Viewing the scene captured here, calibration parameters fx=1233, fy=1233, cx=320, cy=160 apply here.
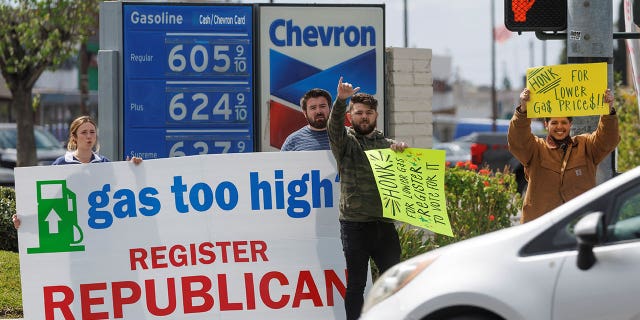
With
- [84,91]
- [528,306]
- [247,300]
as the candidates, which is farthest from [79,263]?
[84,91]

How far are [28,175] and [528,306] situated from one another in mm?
4525

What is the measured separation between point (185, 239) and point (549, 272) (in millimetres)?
3920

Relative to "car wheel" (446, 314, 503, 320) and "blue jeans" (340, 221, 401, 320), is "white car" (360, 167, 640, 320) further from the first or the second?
"blue jeans" (340, 221, 401, 320)

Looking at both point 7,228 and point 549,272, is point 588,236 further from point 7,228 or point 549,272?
point 7,228

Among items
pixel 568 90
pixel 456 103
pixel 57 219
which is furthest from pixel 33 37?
pixel 456 103

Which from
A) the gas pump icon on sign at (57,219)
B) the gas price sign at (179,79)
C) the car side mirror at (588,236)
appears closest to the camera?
the car side mirror at (588,236)

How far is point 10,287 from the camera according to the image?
10852mm

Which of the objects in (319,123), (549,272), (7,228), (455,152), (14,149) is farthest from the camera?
(455,152)

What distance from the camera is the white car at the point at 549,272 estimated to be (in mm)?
5703

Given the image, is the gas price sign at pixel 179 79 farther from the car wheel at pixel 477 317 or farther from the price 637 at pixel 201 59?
the car wheel at pixel 477 317

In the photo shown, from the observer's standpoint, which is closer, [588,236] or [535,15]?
[588,236]

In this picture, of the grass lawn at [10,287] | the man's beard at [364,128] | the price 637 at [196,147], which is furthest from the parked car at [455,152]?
the man's beard at [364,128]

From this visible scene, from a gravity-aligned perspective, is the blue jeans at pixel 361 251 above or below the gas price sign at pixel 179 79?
below

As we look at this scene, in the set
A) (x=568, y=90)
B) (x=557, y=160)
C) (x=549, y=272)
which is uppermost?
(x=568, y=90)
